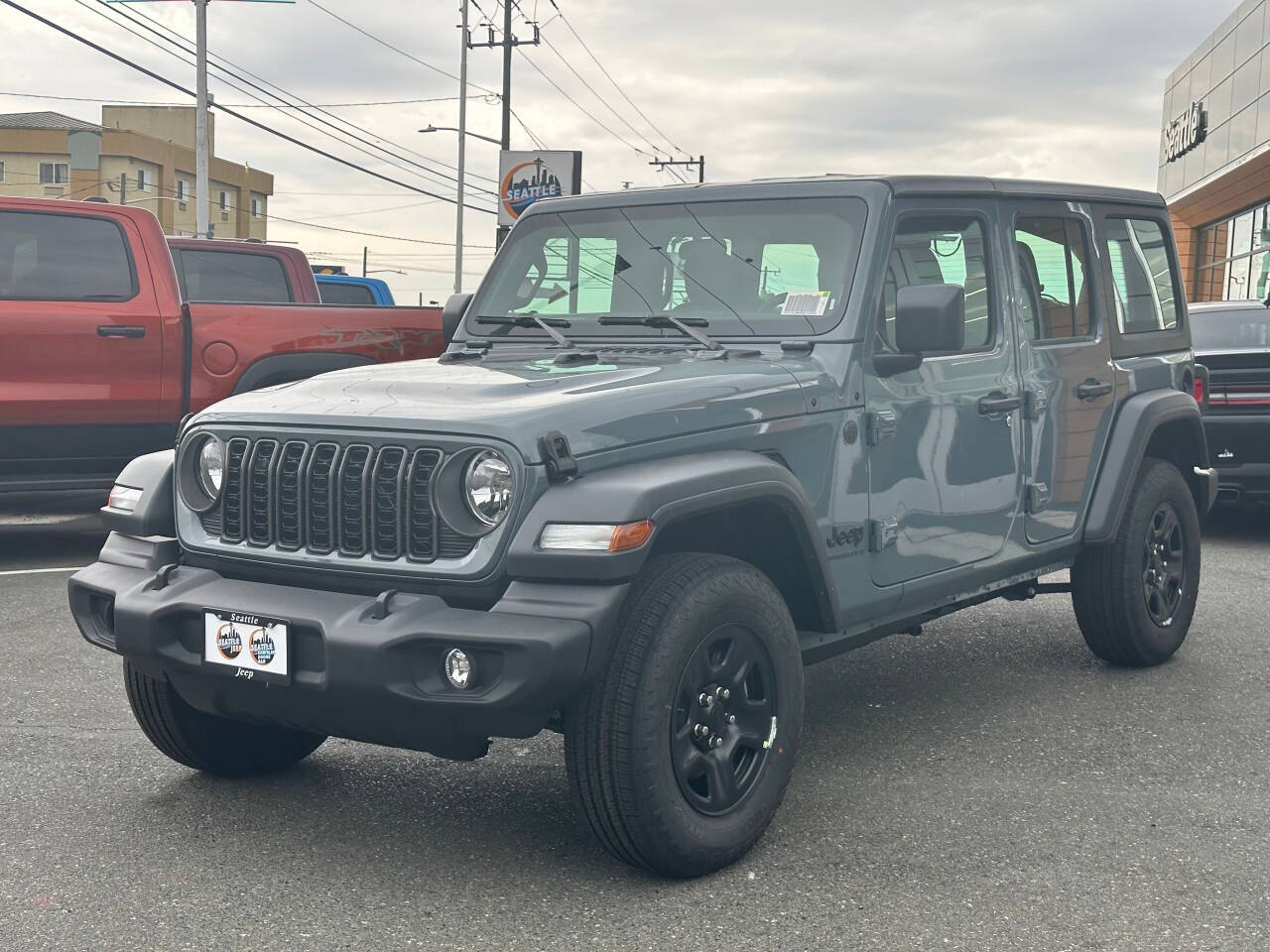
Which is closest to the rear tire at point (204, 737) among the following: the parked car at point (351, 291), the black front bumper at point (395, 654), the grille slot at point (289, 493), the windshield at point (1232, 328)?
the black front bumper at point (395, 654)

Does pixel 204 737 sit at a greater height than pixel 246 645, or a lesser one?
lesser

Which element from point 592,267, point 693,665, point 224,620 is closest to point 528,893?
point 693,665

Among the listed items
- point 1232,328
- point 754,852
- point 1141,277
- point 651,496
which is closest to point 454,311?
point 651,496

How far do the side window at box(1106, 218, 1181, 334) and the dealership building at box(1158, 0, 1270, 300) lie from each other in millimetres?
24603

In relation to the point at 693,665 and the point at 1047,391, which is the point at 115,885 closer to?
the point at 693,665

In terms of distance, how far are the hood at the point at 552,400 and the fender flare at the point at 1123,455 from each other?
6.26 ft

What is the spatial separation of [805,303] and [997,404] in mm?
897

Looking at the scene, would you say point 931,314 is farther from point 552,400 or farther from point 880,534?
point 552,400

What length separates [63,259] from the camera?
8727 mm

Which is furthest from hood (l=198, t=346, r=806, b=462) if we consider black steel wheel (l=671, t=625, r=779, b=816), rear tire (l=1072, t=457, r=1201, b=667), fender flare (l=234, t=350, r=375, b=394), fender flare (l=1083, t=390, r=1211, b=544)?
fender flare (l=234, t=350, r=375, b=394)

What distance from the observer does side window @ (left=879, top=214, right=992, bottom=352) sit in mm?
4824

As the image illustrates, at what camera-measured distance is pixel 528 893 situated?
12.6ft

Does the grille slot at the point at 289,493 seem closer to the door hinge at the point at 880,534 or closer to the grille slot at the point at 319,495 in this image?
the grille slot at the point at 319,495

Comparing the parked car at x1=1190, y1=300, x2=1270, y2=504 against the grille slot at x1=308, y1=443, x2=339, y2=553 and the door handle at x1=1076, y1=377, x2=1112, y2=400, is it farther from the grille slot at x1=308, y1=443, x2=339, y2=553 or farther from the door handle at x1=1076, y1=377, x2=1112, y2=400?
the grille slot at x1=308, y1=443, x2=339, y2=553
